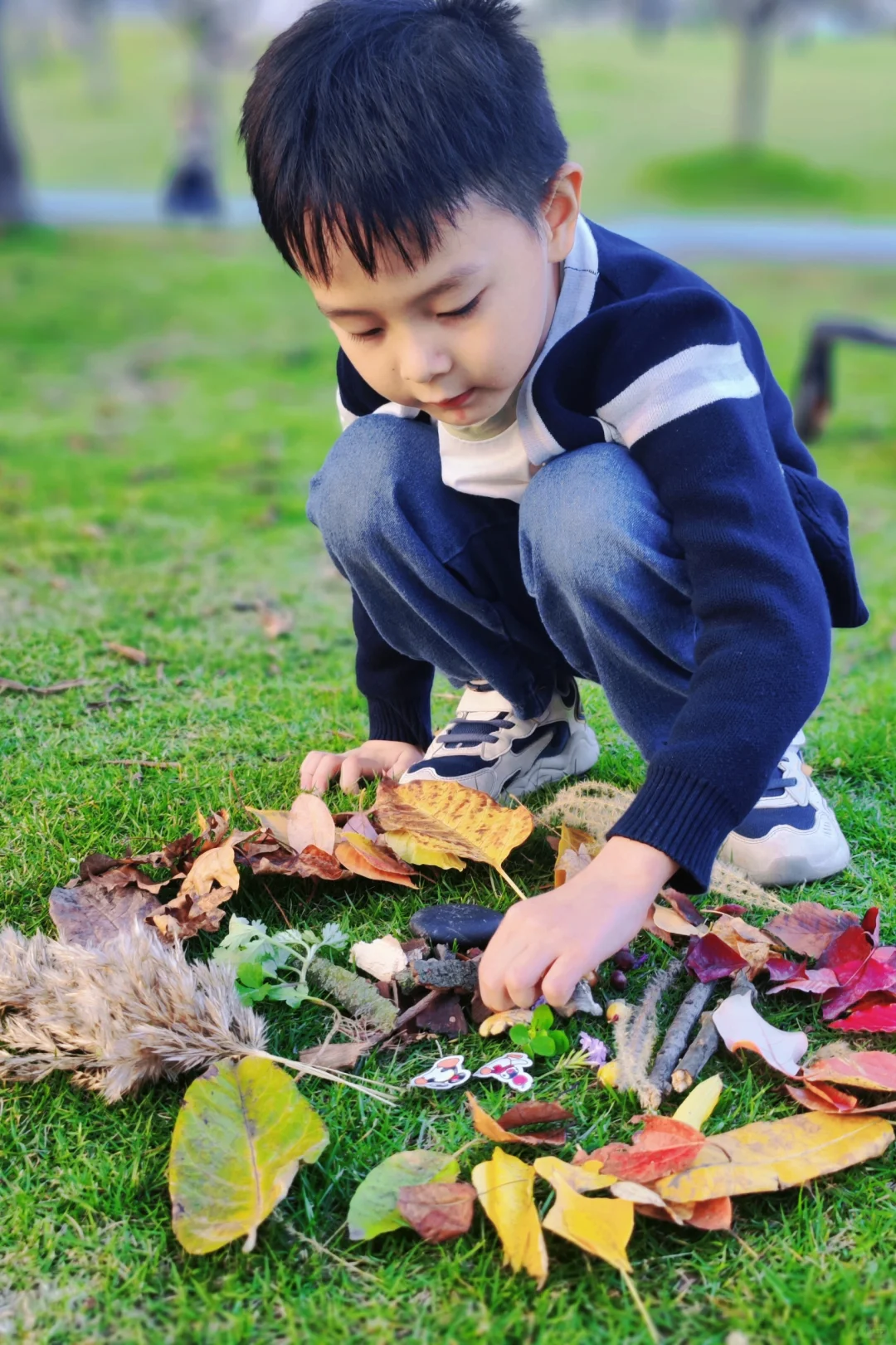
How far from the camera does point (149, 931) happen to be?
1444 mm

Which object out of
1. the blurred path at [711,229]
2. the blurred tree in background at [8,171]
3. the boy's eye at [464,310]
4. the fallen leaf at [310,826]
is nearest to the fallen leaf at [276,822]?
the fallen leaf at [310,826]

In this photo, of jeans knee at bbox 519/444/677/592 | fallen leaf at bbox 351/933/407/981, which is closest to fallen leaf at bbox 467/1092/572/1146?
fallen leaf at bbox 351/933/407/981

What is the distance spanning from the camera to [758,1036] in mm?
1398

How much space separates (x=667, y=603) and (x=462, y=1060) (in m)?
0.69

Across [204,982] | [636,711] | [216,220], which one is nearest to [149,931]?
[204,982]

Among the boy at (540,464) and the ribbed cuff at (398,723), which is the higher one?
the boy at (540,464)

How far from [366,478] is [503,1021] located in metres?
0.89

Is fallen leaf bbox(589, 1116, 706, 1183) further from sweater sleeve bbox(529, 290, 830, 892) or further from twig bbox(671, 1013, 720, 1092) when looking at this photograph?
sweater sleeve bbox(529, 290, 830, 892)

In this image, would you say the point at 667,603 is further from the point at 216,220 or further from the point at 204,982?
the point at 216,220

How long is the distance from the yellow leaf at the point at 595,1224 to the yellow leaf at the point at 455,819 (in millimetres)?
555

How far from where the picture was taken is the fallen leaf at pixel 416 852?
172cm

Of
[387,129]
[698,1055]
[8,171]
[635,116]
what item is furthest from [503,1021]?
[635,116]

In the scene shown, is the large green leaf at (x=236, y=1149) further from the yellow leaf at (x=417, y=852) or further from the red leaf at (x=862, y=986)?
the red leaf at (x=862, y=986)

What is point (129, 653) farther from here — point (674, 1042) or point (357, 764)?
point (674, 1042)
